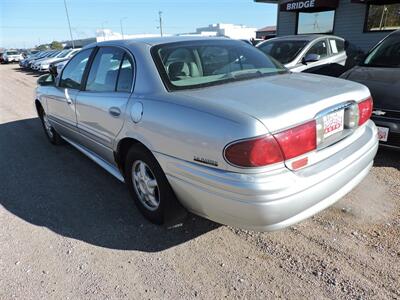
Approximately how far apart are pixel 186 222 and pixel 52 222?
1.28 m

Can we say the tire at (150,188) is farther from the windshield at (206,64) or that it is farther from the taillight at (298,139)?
the taillight at (298,139)

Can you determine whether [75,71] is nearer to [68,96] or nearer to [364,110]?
[68,96]

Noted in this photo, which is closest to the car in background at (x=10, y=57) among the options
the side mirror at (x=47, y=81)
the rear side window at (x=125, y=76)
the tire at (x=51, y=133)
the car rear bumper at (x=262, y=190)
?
the tire at (x=51, y=133)

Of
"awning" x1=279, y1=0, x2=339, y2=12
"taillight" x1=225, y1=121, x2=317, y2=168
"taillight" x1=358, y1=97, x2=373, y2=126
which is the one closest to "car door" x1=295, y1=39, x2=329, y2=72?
"taillight" x1=358, y1=97, x2=373, y2=126

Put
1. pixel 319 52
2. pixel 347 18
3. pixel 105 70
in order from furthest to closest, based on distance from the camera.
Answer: pixel 347 18 < pixel 319 52 < pixel 105 70

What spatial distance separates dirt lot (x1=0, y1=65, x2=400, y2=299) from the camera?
2270 millimetres

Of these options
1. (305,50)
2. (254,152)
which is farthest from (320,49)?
(254,152)

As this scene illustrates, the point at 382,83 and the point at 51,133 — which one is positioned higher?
the point at 382,83

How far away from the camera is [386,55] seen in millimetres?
4887

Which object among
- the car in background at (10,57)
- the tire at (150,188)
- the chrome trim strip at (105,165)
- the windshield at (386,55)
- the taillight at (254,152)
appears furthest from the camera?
the car in background at (10,57)

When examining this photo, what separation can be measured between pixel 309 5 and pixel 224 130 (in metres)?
13.1

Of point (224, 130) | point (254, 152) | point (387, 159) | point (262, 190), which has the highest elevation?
point (224, 130)

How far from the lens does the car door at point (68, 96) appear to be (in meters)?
3.94

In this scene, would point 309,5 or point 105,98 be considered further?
point 309,5
